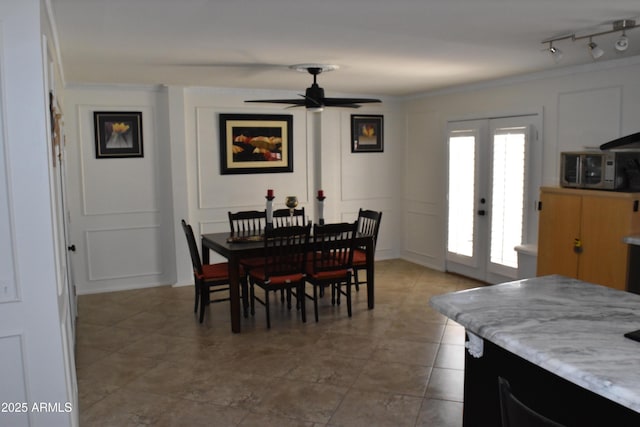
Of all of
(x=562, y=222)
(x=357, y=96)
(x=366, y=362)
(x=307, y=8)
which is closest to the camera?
(x=307, y=8)

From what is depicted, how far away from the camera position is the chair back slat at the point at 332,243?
4738 mm

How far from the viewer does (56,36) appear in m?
3.50

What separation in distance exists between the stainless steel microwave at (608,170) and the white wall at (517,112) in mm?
508

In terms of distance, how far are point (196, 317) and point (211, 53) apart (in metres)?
2.54

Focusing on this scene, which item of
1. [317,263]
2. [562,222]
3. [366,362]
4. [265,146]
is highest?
[265,146]

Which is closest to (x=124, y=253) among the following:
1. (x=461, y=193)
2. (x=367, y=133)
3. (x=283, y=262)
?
(x=283, y=262)

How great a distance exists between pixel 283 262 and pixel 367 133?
322 cm

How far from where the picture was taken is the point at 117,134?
5.98 m

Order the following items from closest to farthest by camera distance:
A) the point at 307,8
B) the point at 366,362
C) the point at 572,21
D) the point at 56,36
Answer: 1. the point at 307,8
2. the point at 572,21
3. the point at 56,36
4. the point at 366,362

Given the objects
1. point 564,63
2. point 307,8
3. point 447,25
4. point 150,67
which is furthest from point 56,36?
point 564,63

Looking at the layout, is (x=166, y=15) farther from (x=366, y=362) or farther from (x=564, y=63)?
(x=564, y=63)

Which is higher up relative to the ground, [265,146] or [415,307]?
[265,146]

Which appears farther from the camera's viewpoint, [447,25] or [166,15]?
[447,25]

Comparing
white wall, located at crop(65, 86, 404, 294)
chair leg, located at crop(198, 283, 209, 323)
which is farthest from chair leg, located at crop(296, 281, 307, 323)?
white wall, located at crop(65, 86, 404, 294)
